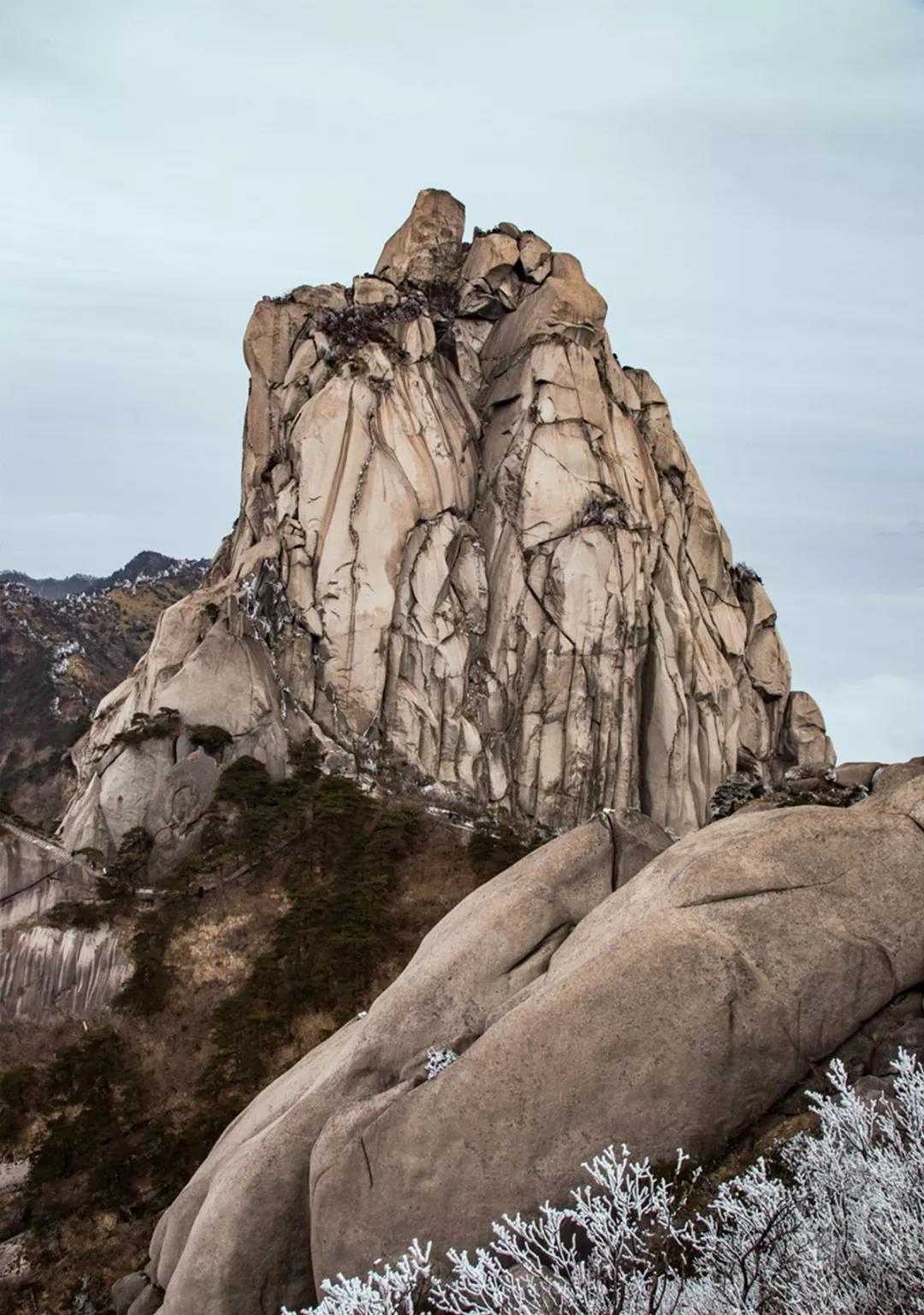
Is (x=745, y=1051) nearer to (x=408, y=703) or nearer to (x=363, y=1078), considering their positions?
(x=363, y=1078)

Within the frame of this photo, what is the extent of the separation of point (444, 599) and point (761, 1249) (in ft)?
139

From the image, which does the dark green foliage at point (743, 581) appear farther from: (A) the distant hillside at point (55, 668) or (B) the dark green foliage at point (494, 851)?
(A) the distant hillside at point (55, 668)

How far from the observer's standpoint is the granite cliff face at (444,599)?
165 ft

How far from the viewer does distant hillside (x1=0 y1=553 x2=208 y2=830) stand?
8812cm

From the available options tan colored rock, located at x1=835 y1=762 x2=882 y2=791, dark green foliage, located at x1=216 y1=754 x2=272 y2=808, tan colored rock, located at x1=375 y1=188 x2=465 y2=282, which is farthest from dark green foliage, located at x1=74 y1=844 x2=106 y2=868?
tan colored rock, located at x1=375 y1=188 x2=465 y2=282

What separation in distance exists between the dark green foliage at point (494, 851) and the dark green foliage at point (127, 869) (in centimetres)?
1334

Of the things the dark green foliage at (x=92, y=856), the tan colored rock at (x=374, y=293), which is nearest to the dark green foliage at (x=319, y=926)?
the dark green foliage at (x=92, y=856)

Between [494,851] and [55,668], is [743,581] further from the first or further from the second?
[55,668]

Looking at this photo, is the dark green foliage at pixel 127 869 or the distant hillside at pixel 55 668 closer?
the dark green foliage at pixel 127 869

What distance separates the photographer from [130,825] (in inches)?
1805

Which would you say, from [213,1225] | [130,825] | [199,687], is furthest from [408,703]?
[213,1225]

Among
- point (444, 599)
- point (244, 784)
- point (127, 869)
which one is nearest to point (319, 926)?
point (127, 869)

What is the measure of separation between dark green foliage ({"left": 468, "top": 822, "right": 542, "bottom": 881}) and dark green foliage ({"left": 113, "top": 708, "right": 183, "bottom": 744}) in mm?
13994

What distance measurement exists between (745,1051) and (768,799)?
7.45 meters
